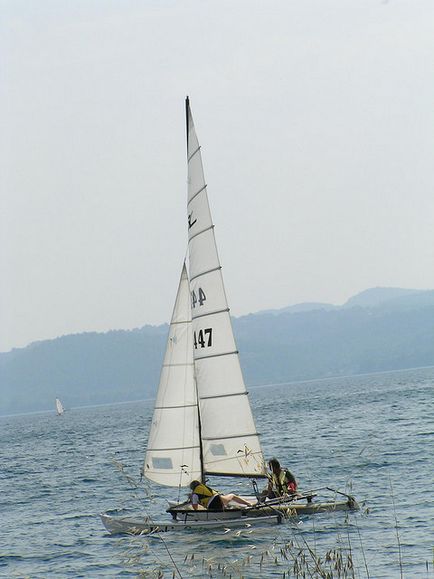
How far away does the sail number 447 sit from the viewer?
1087 inches

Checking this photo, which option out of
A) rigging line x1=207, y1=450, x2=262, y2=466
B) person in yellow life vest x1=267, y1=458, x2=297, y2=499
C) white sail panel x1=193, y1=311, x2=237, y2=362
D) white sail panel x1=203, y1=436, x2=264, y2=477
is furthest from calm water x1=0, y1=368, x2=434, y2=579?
white sail panel x1=193, y1=311, x2=237, y2=362

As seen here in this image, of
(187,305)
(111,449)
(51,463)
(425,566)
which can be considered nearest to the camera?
(425,566)

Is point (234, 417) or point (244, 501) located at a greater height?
point (234, 417)

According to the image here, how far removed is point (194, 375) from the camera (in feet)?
93.6

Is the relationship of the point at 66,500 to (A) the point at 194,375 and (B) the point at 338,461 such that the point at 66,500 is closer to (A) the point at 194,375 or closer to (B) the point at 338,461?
(B) the point at 338,461

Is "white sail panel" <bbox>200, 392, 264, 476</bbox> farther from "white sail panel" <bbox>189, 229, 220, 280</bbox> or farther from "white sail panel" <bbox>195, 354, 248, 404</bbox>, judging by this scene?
"white sail panel" <bbox>189, 229, 220, 280</bbox>

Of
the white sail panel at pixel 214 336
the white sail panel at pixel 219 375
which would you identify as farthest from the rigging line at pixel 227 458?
the white sail panel at pixel 214 336

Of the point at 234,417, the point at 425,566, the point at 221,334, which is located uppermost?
the point at 221,334

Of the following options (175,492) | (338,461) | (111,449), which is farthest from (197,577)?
(111,449)

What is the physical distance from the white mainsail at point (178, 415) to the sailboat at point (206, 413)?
3cm

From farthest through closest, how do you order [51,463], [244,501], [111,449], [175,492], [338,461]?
[111,449], [51,463], [338,461], [175,492], [244,501]

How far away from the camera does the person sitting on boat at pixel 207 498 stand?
27.0 meters

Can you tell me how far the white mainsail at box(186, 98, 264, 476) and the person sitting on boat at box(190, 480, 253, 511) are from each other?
2.02 ft

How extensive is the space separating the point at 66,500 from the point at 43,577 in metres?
17.6
